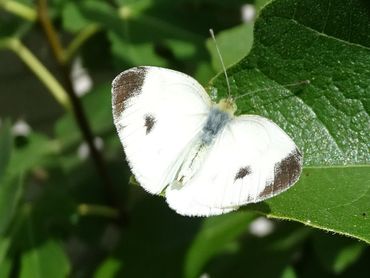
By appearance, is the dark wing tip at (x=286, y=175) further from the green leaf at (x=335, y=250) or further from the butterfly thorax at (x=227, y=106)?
the green leaf at (x=335, y=250)

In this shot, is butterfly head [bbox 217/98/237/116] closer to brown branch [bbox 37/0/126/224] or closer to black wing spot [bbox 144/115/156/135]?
black wing spot [bbox 144/115/156/135]

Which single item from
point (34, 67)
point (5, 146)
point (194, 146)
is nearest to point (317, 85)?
point (194, 146)

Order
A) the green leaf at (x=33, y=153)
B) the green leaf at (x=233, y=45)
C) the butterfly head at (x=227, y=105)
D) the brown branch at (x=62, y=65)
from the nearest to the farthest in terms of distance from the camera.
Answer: the butterfly head at (x=227, y=105)
the green leaf at (x=233, y=45)
the brown branch at (x=62, y=65)
the green leaf at (x=33, y=153)

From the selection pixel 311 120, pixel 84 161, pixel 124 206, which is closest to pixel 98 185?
pixel 124 206

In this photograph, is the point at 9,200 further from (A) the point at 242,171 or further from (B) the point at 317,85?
(B) the point at 317,85

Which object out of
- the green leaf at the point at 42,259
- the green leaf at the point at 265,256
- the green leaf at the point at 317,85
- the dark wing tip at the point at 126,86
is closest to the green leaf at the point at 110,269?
the green leaf at the point at 42,259

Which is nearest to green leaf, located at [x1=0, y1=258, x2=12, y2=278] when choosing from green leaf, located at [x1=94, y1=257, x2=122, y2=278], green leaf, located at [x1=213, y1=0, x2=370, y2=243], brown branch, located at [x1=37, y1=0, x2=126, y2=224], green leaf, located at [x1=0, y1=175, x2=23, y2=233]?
green leaf, located at [x1=0, y1=175, x2=23, y2=233]
